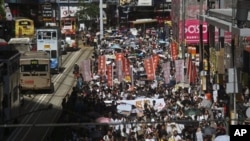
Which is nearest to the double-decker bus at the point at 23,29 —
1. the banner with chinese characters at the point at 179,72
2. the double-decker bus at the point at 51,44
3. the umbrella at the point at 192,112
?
the double-decker bus at the point at 51,44

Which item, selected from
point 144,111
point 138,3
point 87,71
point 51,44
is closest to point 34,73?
point 87,71

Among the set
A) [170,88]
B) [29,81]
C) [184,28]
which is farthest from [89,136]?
[184,28]

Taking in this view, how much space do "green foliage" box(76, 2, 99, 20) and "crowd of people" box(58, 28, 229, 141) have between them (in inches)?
2768

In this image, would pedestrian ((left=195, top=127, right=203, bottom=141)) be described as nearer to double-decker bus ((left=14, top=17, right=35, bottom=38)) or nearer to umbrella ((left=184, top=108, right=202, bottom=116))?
umbrella ((left=184, top=108, right=202, bottom=116))

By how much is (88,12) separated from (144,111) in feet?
297

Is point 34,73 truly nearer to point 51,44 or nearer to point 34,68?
point 34,68

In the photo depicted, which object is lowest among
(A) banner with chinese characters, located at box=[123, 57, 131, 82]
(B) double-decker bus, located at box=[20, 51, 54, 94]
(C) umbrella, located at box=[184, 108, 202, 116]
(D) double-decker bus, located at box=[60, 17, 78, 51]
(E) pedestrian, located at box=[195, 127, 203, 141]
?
(D) double-decker bus, located at box=[60, 17, 78, 51]

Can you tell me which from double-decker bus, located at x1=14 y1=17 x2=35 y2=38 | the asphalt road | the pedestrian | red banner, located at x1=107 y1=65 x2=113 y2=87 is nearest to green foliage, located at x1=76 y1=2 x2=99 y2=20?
double-decker bus, located at x1=14 y1=17 x2=35 y2=38

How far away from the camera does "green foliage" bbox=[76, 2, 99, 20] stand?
114488 mm

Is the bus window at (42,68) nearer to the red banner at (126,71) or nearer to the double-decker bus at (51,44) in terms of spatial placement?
the red banner at (126,71)

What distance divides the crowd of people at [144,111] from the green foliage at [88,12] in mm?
70301

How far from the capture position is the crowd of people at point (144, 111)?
1906 cm

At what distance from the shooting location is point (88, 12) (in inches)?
4528

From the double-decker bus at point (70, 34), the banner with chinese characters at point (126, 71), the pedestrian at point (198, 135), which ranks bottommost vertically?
the double-decker bus at point (70, 34)
